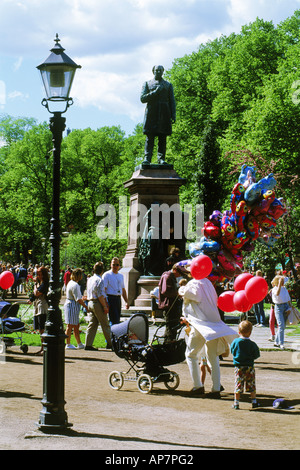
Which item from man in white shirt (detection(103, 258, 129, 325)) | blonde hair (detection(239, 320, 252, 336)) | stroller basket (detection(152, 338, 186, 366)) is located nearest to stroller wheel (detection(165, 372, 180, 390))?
stroller basket (detection(152, 338, 186, 366))

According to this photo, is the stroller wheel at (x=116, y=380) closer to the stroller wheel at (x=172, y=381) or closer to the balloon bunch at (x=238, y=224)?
the stroller wheel at (x=172, y=381)

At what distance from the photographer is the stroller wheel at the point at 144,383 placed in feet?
34.8

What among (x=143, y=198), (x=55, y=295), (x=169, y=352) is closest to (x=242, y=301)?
(x=169, y=352)

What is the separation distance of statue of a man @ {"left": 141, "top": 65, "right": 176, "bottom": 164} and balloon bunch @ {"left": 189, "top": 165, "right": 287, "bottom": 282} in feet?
28.6

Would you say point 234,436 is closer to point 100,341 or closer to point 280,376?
point 280,376

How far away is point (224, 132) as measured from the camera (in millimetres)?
43375

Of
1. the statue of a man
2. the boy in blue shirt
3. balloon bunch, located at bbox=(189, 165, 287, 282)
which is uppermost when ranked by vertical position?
the statue of a man

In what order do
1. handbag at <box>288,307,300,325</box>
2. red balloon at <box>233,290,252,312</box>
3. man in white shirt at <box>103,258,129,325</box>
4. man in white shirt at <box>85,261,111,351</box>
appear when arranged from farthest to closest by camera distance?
handbag at <box>288,307,300,325</box> → man in white shirt at <box>103,258,129,325</box> → man in white shirt at <box>85,261,111,351</box> → red balloon at <box>233,290,252,312</box>

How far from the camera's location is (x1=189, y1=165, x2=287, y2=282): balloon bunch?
13.7 meters

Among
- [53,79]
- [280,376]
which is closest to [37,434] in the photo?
[53,79]

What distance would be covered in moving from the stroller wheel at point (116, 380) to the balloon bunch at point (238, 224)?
3245mm

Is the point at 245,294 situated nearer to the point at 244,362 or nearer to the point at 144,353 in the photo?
the point at 244,362

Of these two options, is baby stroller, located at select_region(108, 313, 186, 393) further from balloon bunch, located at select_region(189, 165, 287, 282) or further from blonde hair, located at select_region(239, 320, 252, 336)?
balloon bunch, located at select_region(189, 165, 287, 282)
